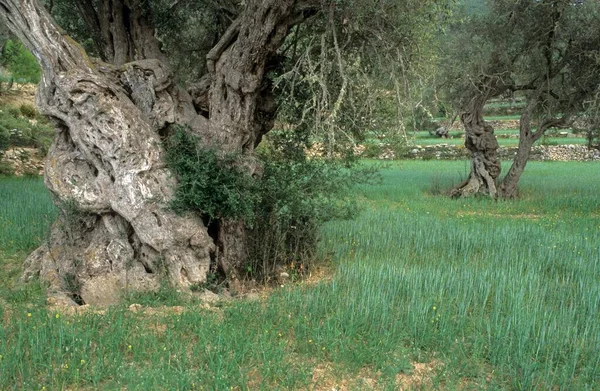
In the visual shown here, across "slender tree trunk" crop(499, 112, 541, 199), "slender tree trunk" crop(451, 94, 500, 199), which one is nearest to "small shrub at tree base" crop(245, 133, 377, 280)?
"slender tree trunk" crop(451, 94, 500, 199)

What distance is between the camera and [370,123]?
866 centimetres

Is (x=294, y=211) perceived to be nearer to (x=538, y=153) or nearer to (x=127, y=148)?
(x=127, y=148)

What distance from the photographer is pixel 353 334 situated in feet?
19.1

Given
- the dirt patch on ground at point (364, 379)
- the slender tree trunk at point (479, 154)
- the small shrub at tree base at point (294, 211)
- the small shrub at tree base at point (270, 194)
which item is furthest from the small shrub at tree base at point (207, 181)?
the slender tree trunk at point (479, 154)

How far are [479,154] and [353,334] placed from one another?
13086 mm

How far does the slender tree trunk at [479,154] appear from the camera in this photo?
57.4 feet

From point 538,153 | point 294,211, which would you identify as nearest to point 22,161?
point 294,211

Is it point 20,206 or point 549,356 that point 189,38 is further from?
point 549,356

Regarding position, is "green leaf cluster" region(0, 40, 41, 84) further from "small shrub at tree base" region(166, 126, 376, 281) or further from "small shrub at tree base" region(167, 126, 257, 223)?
"small shrub at tree base" region(167, 126, 257, 223)

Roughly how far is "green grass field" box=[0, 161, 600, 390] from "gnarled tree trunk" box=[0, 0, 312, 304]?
1.99ft

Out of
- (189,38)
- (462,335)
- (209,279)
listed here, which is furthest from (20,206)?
(462,335)

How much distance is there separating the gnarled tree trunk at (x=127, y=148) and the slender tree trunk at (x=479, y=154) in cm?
1061

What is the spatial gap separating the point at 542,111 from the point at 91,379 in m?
15.7

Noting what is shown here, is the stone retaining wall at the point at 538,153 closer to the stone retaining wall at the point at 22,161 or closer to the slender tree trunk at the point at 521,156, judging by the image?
the slender tree trunk at the point at 521,156
